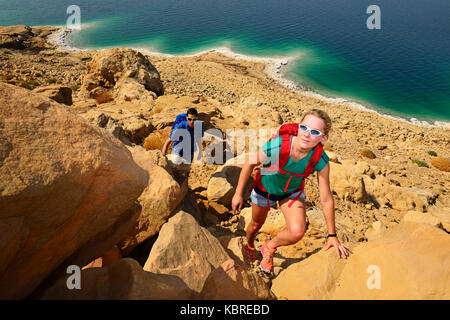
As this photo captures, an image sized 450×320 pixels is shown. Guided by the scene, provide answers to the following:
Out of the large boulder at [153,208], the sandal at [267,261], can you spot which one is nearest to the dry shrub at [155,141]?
the large boulder at [153,208]

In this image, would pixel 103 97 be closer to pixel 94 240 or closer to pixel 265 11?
pixel 94 240

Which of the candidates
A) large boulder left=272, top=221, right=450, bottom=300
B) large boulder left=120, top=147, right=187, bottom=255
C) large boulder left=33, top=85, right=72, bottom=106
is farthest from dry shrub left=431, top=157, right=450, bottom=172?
large boulder left=33, top=85, right=72, bottom=106

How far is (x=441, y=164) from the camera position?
15.6 meters

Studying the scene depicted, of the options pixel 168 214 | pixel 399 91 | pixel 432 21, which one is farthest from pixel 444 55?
pixel 168 214

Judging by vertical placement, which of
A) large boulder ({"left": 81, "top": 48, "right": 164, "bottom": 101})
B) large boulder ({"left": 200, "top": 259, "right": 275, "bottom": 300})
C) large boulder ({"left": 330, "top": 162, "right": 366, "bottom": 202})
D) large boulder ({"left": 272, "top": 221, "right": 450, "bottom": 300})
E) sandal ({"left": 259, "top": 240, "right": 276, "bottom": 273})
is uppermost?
large boulder ({"left": 81, "top": 48, "right": 164, "bottom": 101})

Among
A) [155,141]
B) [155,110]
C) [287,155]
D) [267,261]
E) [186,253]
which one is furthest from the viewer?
[155,110]

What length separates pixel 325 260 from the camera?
3.65 metres

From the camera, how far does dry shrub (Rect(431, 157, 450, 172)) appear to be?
15.4m

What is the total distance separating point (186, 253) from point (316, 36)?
175 feet

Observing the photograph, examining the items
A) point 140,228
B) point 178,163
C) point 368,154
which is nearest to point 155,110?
point 178,163

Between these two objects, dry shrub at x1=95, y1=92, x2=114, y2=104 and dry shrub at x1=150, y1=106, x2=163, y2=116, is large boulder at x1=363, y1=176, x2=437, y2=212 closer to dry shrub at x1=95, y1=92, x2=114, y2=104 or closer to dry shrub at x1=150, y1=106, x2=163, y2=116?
dry shrub at x1=150, y1=106, x2=163, y2=116

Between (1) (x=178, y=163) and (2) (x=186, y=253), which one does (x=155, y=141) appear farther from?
(2) (x=186, y=253)

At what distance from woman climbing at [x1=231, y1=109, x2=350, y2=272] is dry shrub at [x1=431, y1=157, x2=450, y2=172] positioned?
1635 centimetres
